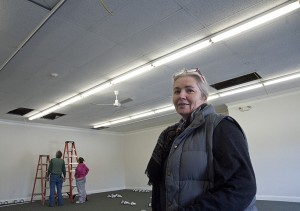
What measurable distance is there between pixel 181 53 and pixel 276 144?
4.46 metres

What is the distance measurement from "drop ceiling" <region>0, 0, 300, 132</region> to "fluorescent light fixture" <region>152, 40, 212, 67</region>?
12cm

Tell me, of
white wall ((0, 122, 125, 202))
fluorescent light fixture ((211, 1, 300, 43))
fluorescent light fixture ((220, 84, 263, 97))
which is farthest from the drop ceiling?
white wall ((0, 122, 125, 202))

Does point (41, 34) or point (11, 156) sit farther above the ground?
point (41, 34)

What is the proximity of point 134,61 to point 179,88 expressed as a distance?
9.74ft

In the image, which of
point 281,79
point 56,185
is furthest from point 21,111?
point 281,79

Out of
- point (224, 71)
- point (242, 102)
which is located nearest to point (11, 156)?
point (224, 71)

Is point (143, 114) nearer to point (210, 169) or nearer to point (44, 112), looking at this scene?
point (44, 112)

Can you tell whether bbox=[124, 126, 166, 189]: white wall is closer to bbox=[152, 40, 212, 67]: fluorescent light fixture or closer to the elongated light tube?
the elongated light tube

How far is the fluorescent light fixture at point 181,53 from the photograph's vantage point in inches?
133

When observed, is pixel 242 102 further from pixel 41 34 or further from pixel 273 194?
pixel 41 34

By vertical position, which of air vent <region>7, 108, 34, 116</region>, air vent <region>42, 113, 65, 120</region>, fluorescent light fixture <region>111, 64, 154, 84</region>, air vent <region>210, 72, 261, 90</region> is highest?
air vent <region>7, 108, 34, 116</region>

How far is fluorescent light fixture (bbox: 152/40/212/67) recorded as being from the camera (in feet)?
11.1

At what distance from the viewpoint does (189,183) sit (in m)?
0.87

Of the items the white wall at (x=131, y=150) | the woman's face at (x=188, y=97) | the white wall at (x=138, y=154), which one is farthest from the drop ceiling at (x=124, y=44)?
the white wall at (x=138, y=154)
